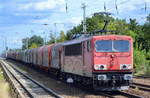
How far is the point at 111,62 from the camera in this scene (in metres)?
18.2

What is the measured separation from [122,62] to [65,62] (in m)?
6.78

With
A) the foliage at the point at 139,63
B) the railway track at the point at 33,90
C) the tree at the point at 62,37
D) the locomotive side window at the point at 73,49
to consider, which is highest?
the tree at the point at 62,37

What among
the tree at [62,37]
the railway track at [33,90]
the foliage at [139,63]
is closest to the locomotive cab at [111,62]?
the railway track at [33,90]

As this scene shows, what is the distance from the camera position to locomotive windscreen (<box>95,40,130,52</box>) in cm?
1841

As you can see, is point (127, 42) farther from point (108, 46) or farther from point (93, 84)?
point (93, 84)

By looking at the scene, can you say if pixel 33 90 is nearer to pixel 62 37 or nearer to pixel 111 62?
pixel 111 62

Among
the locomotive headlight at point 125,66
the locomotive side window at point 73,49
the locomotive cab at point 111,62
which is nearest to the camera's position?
the locomotive cab at point 111,62

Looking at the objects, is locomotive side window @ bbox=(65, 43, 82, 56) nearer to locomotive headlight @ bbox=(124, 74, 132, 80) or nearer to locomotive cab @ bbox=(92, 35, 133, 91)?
locomotive cab @ bbox=(92, 35, 133, 91)

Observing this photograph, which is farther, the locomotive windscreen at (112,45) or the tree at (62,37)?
the tree at (62,37)

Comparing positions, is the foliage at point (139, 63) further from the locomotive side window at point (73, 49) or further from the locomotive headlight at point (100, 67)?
the locomotive headlight at point (100, 67)

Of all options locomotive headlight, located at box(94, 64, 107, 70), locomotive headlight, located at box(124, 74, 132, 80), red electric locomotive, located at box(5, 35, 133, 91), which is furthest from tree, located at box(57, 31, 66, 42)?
locomotive headlight, located at box(94, 64, 107, 70)

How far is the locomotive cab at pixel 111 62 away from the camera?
18.0 m

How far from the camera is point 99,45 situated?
1842 centimetres

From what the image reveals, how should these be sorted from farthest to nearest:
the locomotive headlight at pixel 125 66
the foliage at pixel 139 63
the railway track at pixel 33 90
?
1. the foliage at pixel 139 63
2. the railway track at pixel 33 90
3. the locomotive headlight at pixel 125 66
